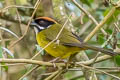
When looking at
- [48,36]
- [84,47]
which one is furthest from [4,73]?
[84,47]

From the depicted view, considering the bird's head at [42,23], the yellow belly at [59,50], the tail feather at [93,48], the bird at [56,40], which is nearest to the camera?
the tail feather at [93,48]

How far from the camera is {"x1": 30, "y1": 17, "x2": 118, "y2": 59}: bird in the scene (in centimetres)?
388

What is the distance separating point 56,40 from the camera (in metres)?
3.79

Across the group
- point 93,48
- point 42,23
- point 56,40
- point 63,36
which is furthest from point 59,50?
point 93,48

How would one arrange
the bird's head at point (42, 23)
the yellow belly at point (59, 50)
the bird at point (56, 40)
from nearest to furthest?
the bird at point (56, 40)
the yellow belly at point (59, 50)
the bird's head at point (42, 23)

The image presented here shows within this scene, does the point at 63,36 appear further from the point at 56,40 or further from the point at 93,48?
the point at 93,48

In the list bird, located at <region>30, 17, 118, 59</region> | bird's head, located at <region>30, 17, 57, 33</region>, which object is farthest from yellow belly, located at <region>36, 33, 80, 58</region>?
bird's head, located at <region>30, 17, 57, 33</region>

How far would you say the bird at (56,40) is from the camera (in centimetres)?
388

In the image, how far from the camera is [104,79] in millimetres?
4141

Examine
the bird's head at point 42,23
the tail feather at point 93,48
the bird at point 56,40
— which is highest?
the bird's head at point 42,23

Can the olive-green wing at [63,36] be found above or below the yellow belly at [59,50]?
above

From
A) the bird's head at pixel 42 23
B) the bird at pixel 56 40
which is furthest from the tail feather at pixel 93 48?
the bird's head at pixel 42 23

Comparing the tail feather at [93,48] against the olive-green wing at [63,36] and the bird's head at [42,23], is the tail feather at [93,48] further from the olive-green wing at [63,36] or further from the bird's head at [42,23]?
the bird's head at [42,23]

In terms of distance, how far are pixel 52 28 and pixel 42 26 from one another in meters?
0.16
